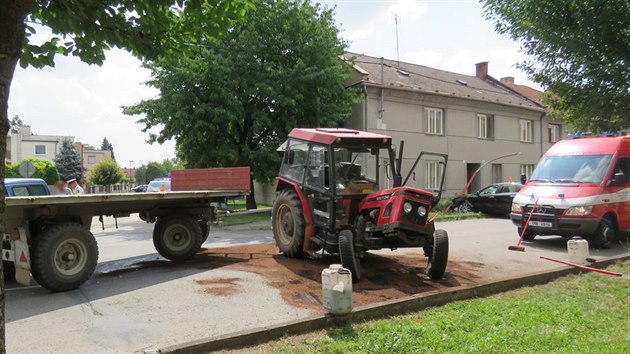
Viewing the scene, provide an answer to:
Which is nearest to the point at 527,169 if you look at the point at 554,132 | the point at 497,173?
the point at 497,173

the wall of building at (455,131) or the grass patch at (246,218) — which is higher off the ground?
the wall of building at (455,131)

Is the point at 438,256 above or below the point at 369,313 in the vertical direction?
above

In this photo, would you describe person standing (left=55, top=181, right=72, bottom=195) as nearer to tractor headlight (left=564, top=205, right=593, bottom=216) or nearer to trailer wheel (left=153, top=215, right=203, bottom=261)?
trailer wheel (left=153, top=215, right=203, bottom=261)

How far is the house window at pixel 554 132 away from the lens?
31945 mm

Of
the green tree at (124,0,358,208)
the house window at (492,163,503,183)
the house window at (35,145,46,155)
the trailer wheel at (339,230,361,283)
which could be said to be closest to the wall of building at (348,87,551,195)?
the house window at (492,163,503,183)

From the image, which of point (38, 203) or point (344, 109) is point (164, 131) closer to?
point (344, 109)

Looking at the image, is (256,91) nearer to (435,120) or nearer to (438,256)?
(435,120)

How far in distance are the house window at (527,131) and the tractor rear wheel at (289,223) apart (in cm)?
2457

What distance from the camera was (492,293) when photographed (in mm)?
6777

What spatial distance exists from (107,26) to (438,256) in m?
5.44

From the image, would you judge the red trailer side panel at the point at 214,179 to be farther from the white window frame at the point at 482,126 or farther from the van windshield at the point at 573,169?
the white window frame at the point at 482,126

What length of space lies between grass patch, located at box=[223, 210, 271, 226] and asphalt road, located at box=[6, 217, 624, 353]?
8.90 meters

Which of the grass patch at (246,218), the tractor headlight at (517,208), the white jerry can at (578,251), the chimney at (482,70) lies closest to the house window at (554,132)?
the chimney at (482,70)

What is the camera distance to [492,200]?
65.0 ft
